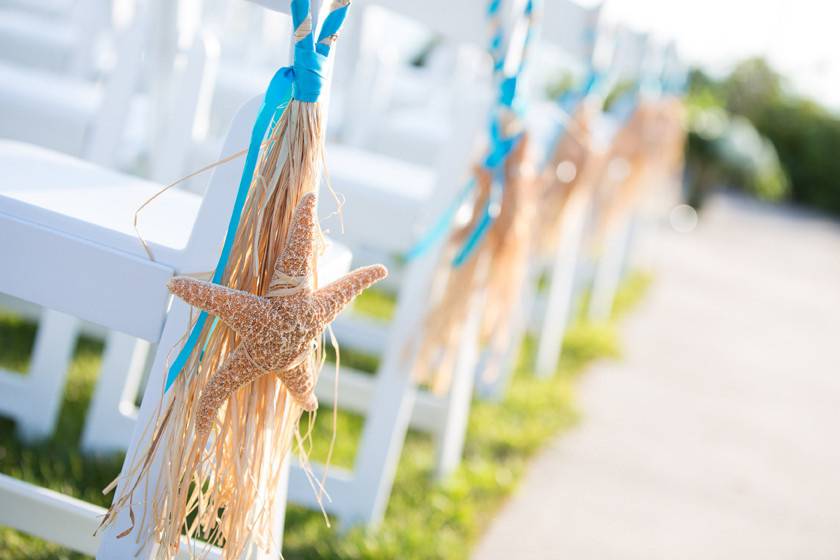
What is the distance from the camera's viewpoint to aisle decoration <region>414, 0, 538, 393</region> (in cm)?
175

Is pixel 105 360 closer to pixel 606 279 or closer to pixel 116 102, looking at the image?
pixel 116 102

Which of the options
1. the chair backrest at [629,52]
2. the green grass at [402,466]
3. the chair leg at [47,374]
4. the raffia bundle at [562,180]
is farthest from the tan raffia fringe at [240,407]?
the chair backrest at [629,52]

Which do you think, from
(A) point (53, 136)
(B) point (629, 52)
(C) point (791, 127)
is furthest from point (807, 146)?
(A) point (53, 136)

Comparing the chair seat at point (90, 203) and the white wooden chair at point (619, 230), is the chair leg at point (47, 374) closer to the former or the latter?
the chair seat at point (90, 203)

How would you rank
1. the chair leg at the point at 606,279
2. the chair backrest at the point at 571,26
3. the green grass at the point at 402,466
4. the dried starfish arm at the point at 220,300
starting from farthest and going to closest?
the chair leg at the point at 606,279, the chair backrest at the point at 571,26, the green grass at the point at 402,466, the dried starfish arm at the point at 220,300

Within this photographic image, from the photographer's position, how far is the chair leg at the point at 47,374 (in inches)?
73.3

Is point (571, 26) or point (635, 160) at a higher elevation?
point (571, 26)

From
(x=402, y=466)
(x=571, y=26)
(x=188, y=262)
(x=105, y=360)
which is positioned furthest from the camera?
(x=402, y=466)

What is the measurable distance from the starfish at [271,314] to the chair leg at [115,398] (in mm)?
837

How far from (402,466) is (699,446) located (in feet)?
3.74

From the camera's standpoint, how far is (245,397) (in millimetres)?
1074

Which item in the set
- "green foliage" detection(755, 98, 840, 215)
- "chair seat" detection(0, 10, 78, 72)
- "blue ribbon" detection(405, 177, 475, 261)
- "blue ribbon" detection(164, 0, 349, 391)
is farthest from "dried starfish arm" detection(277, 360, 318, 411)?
"green foliage" detection(755, 98, 840, 215)

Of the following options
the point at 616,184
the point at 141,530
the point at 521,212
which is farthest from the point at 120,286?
the point at 616,184

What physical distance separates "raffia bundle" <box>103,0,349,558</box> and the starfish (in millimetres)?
13
